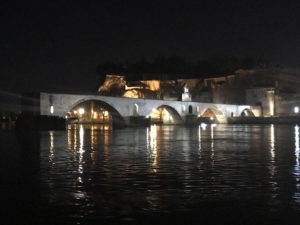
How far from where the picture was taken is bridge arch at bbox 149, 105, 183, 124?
4219 inches

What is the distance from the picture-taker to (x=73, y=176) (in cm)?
1842

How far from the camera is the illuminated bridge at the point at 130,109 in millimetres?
70438

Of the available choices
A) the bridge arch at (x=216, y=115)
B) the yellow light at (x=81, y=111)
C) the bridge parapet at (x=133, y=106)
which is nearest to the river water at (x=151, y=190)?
the bridge parapet at (x=133, y=106)

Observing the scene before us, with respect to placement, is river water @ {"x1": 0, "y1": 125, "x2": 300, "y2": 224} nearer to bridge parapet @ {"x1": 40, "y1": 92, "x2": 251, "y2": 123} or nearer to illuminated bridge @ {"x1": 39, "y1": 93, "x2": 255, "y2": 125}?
bridge parapet @ {"x1": 40, "y1": 92, "x2": 251, "y2": 123}

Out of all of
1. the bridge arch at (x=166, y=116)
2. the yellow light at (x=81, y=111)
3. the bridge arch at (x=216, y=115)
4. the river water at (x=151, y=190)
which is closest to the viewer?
the river water at (x=151, y=190)

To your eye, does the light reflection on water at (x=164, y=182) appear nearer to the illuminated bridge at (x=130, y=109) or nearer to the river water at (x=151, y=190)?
the river water at (x=151, y=190)

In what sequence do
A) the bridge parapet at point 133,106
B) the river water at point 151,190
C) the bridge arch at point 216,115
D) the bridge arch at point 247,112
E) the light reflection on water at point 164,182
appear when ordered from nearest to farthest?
the river water at point 151,190, the light reflection on water at point 164,182, the bridge parapet at point 133,106, the bridge arch at point 216,115, the bridge arch at point 247,112

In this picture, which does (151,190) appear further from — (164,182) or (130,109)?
(130,109)

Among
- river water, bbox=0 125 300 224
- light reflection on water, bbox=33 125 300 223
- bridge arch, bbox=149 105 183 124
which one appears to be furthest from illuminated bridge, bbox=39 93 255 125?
river water, bbox=0 125 300 224

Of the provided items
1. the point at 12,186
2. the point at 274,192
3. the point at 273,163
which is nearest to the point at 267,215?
the point at 274,192

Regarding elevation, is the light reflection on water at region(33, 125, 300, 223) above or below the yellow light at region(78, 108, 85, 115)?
below

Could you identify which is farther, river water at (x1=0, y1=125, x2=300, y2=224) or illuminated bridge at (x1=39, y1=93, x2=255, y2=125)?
illuminated bridge at (x1=39, y1=93, x2=255, y2=125)

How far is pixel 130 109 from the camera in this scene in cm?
8925

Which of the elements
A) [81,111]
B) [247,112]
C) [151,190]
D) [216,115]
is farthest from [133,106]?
[151,190]
